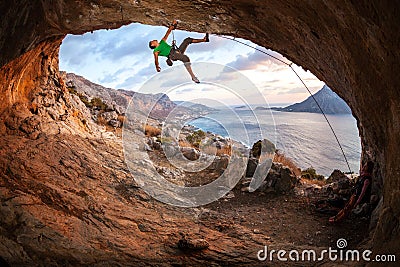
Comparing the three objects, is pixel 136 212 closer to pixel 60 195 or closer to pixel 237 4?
pixel 60 195

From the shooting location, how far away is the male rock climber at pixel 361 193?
21.7 feet

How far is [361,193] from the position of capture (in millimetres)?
6648

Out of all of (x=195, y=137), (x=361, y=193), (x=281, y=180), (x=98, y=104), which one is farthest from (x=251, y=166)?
(x=98, y=104)

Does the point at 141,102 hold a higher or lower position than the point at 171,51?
higher

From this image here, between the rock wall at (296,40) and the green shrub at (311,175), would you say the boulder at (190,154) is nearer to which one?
the green shrub at (311,175)

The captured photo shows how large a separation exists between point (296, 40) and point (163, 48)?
283 centimetres

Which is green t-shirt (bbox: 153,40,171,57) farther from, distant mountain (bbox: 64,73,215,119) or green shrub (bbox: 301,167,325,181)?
green shrub (bbox: 301,167,325,181)

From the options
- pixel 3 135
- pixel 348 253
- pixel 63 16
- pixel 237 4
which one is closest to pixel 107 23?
pixel 63 16

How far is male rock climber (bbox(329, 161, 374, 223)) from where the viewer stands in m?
6.62

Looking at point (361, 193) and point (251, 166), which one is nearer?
point (361, 193)

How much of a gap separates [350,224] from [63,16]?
7.89m

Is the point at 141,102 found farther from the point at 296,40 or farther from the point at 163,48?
the point at 296,40

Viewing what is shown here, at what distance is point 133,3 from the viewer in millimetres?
7047

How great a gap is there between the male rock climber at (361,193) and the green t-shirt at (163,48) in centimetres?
503
